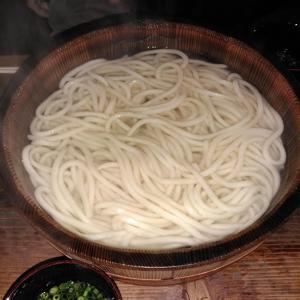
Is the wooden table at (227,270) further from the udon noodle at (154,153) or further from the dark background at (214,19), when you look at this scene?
the dark background at (214,19)

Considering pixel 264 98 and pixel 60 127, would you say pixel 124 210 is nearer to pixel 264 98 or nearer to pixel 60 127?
pixel 60 127

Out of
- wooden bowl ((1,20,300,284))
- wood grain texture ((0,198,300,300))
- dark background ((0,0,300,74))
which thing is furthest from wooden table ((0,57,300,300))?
dark background ((0,0,300,74))

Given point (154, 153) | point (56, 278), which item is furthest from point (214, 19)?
point (56, 278)

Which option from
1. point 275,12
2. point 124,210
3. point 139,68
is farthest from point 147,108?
point 275,12

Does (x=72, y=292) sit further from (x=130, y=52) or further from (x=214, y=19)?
(x=214, y=19)

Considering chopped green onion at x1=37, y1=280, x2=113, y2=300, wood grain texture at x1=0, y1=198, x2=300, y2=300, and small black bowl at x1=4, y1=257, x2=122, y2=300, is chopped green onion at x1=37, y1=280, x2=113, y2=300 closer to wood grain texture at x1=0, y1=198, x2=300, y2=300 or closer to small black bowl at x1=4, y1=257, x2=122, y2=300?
small black bowl at x1=4, y1=257, x2=122, y2=300
